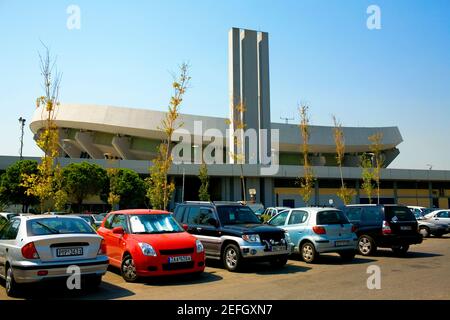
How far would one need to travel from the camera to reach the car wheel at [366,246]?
14.3 metres

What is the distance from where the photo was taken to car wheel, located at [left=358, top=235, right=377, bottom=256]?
1426 centimetres

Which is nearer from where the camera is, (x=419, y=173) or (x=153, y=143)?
(x=419, y=173)

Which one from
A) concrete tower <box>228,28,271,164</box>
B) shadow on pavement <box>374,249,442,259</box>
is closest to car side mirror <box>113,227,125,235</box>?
shadow on pavement <box>374,249,442,259</box>

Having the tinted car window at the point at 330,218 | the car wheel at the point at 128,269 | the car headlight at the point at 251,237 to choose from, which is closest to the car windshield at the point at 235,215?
the car headlight at the point at 251,237

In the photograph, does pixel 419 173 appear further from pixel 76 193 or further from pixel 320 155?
pixel 76 193

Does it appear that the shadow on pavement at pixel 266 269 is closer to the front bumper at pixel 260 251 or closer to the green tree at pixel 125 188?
the front bumper at pixel 260 251

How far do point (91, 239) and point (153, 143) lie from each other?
60.8 metres

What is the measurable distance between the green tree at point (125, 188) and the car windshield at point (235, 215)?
3165cm

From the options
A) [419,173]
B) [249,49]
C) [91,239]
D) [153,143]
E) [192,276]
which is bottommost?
[192,276]

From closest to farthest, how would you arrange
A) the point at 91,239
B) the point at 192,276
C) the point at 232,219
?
1. the point at 91,239
2. the point at 192,276
3. the point at 232,219

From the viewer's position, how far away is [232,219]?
1191 centimetres

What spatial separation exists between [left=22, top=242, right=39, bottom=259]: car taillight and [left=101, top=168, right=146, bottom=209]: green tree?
115ft

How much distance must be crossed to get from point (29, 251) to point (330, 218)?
8482 mm
